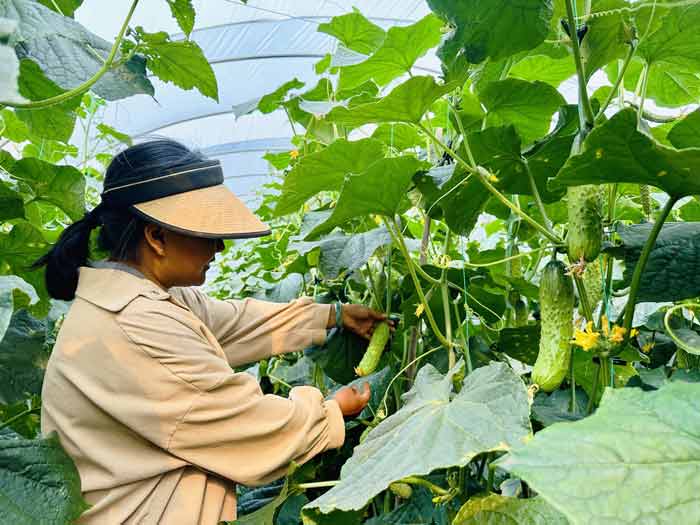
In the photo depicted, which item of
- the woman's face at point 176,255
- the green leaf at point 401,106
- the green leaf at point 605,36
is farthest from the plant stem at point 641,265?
the woman's face at point 176,255

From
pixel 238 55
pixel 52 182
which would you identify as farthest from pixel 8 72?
pixel 238 55

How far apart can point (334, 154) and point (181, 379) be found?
44cm

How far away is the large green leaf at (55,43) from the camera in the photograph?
0.56 m

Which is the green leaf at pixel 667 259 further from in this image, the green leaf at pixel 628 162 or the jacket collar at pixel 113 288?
the jacket collar at pixel 113 288

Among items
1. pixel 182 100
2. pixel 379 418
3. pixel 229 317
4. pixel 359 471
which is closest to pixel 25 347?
pixel 229 317

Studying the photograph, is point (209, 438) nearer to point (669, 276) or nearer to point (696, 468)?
point (669, 276)

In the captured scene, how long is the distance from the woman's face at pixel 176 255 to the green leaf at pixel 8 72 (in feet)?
2.63

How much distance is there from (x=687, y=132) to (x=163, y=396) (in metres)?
0.83

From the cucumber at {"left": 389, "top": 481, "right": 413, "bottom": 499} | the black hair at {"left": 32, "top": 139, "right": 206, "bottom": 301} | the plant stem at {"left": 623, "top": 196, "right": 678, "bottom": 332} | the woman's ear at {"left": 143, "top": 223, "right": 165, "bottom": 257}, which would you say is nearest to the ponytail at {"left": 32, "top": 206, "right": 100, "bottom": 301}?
the black hair at {"left": 32, "top": 139, "right": 206, "bottom": 301}

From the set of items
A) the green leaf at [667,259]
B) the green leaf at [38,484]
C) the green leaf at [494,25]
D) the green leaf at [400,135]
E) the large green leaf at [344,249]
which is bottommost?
the green leaf at [38,484]

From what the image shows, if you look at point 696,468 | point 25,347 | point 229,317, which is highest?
point 696,468

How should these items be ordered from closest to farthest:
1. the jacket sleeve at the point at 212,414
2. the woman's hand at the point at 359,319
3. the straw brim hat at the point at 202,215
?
the jacket sleeve at the point at 212,414 < the straw brim hat at the point at 202,215 < the woman's hand at the point at 359,319

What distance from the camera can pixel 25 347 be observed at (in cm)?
111

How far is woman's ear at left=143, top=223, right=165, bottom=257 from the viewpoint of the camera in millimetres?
1235
